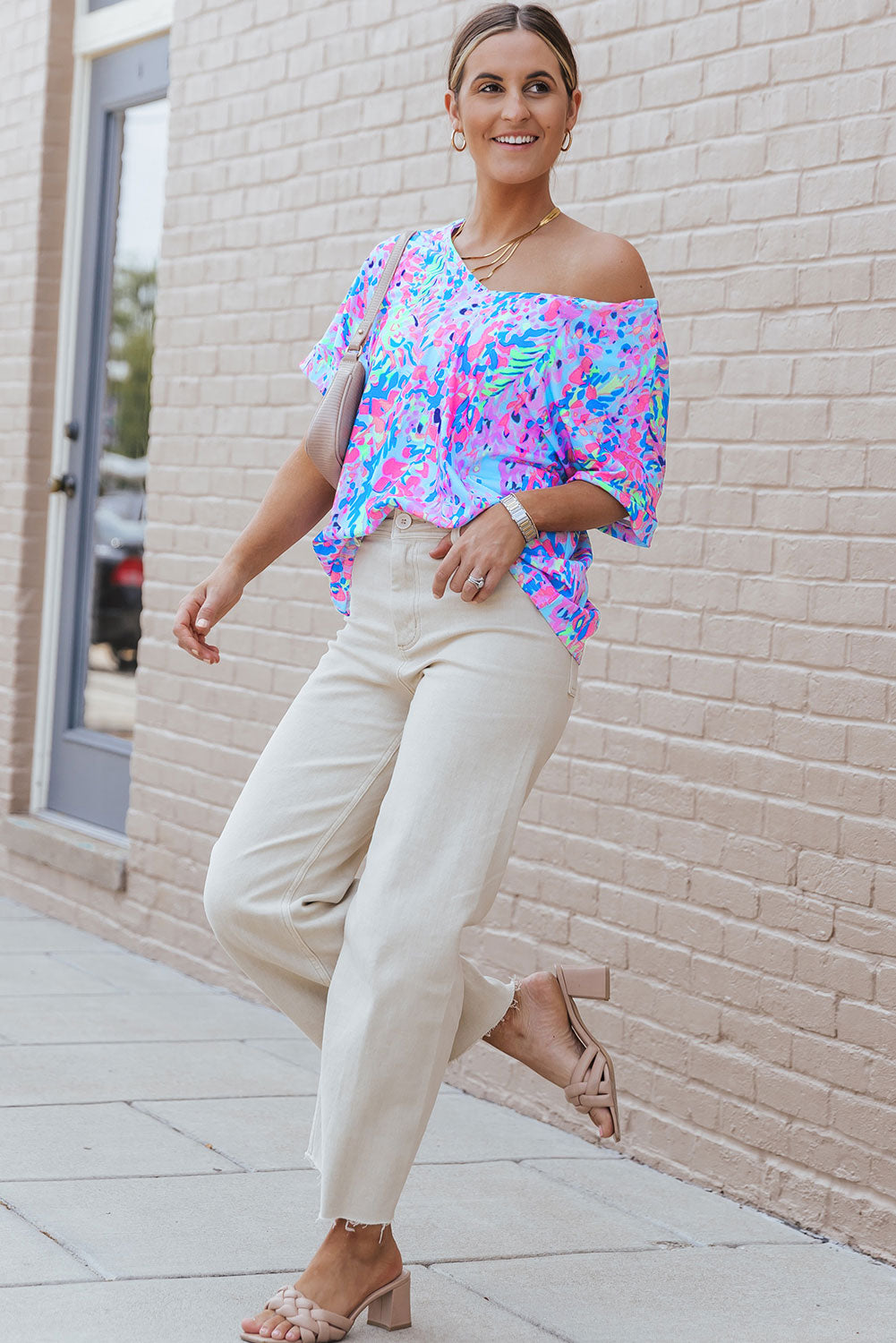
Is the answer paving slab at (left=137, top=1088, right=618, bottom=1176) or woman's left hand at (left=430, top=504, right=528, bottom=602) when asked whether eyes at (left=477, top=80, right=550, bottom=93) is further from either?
paving slab at (left=137, top=1088, right=618, bottom=1176)

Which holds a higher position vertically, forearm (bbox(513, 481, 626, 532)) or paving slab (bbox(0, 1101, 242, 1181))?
forearm (bbox(513, 481, 626, 532))

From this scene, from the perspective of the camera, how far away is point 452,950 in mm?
2652

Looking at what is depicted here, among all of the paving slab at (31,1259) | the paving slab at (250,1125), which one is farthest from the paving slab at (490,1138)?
the paving slab at (31,1259)

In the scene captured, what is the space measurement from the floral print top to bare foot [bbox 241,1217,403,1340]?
982 mm

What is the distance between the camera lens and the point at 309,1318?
271cm

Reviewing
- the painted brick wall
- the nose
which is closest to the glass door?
the painted brick wall

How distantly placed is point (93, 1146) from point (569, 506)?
1877mm

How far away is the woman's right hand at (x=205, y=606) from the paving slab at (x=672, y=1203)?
1.48 m

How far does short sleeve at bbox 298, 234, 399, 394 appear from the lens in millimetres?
2951

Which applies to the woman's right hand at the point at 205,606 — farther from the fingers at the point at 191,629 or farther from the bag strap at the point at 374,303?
the bag strap at the point at 374,303

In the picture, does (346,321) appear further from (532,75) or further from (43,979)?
(43,979)

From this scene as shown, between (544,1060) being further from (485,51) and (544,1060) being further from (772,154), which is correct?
(772,154)

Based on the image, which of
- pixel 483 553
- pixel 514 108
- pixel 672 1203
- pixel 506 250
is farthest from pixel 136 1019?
pixel 514 108

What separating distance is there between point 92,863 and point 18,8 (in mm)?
3261
